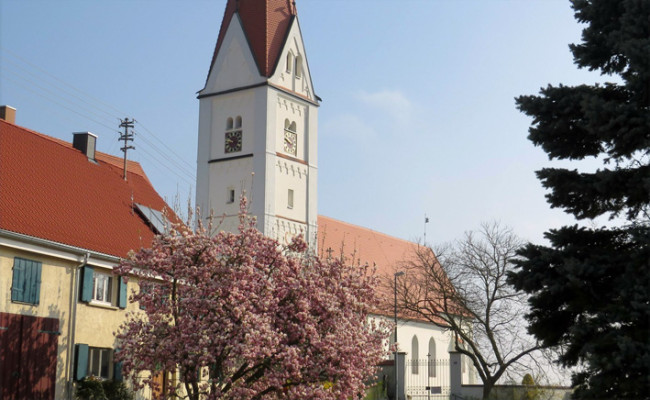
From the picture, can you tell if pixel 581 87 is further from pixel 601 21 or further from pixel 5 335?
pixel 5 335

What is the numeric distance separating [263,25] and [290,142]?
6.60 meters

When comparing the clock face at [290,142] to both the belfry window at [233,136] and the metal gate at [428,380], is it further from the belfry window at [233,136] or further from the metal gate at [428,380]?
the metal gate at [428,380]

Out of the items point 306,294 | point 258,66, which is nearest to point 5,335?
point 306,294

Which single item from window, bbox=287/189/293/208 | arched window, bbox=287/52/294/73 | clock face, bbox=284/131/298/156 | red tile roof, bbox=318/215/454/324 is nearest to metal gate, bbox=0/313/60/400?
window, bbox=287/189/293/208

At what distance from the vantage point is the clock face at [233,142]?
46375mm

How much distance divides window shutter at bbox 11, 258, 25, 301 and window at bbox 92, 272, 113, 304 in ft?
9.86

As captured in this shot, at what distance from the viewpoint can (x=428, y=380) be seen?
4441cm

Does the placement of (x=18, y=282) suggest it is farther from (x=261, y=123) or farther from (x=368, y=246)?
(x=368, y=246)

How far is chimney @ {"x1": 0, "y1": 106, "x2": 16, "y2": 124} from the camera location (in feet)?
103

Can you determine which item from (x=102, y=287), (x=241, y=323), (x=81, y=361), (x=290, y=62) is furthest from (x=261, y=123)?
(x=241, y=323)

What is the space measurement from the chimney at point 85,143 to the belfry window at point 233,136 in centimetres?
1460

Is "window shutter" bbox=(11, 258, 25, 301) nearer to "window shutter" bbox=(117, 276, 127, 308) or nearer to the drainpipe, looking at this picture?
the drainpipe

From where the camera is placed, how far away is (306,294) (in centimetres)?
2094

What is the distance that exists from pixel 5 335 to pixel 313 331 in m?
7.73
